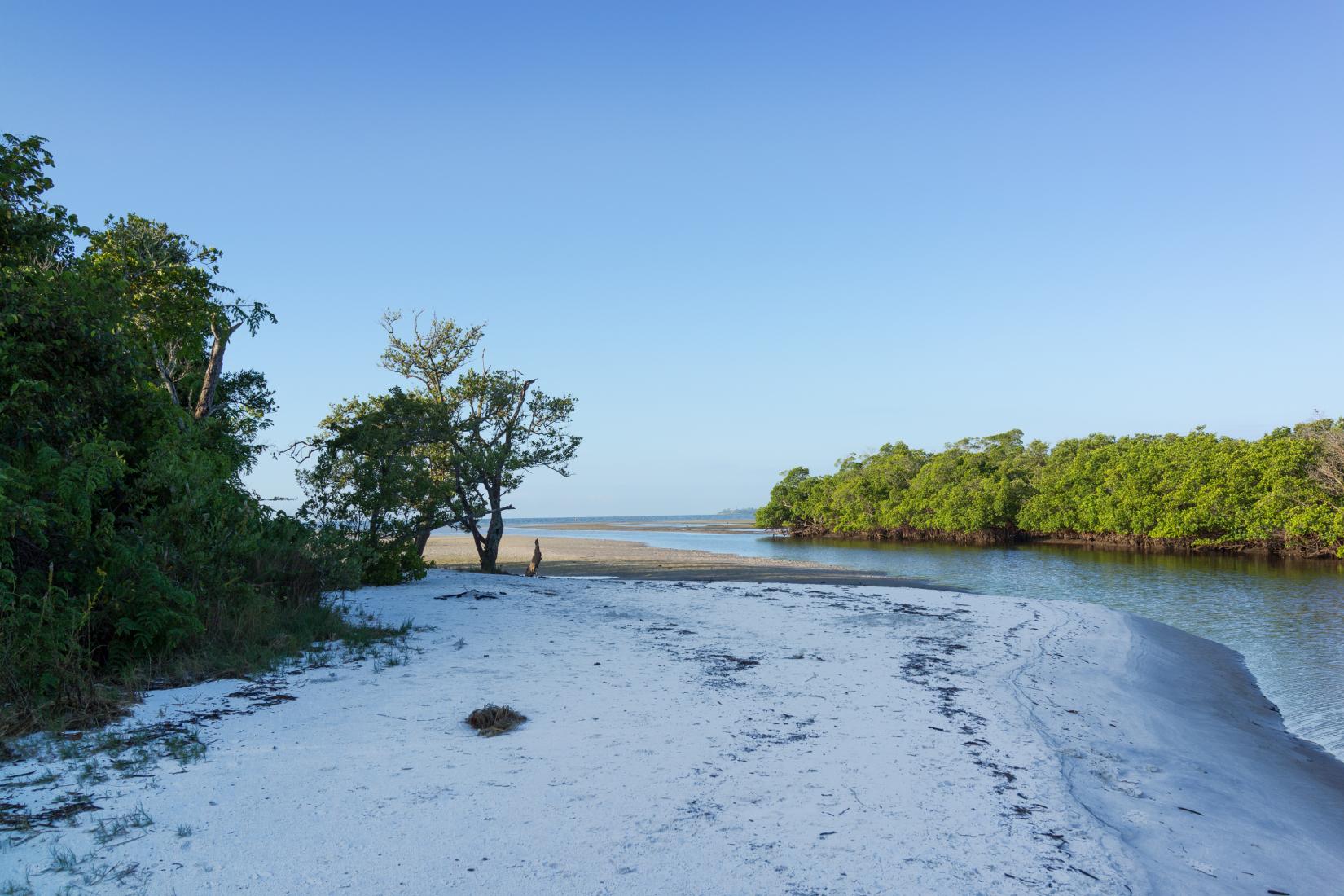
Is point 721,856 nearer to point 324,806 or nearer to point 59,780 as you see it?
point 324,806

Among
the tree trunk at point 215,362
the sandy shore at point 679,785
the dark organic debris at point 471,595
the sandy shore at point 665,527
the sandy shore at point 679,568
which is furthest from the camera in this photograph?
the sandy shore at point 665,527

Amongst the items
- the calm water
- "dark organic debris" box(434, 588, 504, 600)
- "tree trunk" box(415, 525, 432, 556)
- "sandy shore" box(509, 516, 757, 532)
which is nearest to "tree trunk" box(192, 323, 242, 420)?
"tree trunk" box(415, 525, 432, 556)

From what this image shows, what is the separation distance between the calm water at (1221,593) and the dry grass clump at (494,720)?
370 inches

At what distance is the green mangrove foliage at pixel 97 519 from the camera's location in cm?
673

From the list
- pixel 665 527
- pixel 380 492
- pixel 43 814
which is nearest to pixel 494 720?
pixel 43 814

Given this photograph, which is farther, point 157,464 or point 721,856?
point 157,464

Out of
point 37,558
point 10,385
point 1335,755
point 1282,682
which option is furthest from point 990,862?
point 1282,682

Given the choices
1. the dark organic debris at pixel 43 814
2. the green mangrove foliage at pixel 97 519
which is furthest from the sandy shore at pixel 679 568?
the dark organic debris at pixel 43 814

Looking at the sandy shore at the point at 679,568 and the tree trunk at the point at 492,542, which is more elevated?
the tree trunk at the point at 492,542

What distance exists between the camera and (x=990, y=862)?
447 centimetres

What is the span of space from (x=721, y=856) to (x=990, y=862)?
5.42 ft

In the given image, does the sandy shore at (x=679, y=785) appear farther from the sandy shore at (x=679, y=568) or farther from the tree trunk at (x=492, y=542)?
the sandy shore at (x=679, y=568)

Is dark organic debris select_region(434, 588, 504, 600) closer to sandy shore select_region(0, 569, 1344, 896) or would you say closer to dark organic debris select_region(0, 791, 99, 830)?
sandy shore select_region(0, 569, 1344, 896)

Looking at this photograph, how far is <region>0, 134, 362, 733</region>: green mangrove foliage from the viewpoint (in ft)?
22.1
